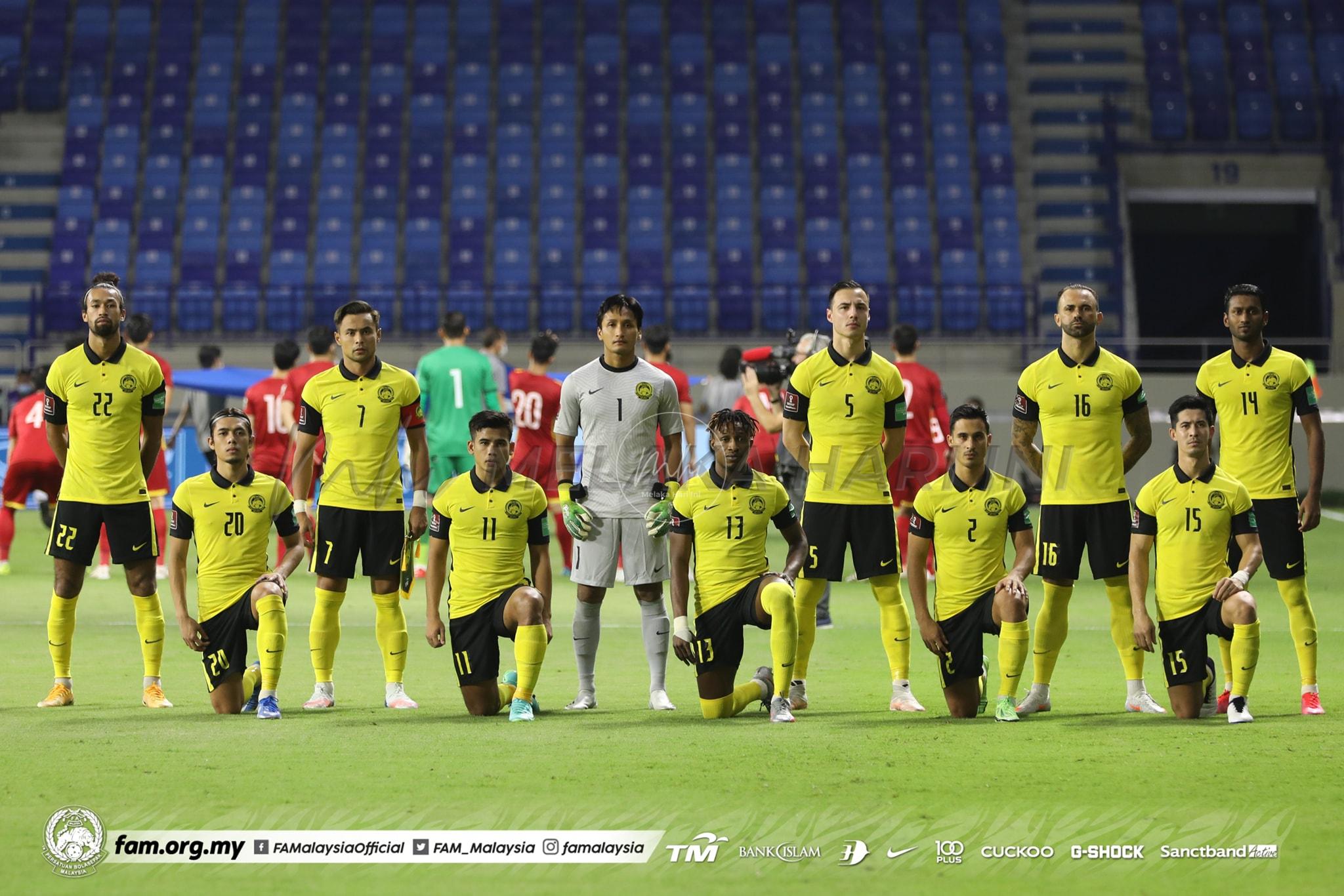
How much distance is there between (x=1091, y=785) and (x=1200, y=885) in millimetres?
1051

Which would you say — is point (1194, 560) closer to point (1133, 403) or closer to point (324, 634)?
point (1133, 403)

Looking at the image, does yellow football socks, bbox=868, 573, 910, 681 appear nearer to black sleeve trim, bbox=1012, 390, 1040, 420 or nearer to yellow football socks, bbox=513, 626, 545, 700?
black sleeve trim, bbox=1012, 390, 1040, 420

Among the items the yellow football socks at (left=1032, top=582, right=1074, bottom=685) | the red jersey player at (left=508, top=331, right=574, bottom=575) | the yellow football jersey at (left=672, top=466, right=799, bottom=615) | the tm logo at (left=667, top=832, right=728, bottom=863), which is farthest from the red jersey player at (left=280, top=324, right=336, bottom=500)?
the tm logo at (left=667, top=832, right=728, bottom=863)

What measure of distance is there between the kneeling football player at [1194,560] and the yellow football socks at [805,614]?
1283 mm

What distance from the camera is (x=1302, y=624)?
21.1 ft

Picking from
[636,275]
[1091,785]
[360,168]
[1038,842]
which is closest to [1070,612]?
[1091,785]

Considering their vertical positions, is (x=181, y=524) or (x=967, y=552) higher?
(x=181, y=524)

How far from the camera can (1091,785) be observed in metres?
4.83

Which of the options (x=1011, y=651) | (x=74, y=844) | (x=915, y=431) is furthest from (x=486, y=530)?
(x=915, y=431)

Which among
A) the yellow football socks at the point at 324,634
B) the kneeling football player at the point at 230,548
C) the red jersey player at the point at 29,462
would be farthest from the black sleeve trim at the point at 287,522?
the red jersey player at the point at 29,462

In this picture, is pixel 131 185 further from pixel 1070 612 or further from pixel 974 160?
pixel 1070 612

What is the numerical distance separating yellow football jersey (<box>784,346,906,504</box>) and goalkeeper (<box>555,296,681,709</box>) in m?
0.63

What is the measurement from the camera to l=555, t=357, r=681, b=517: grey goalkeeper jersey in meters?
6.63

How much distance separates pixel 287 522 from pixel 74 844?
274cm
